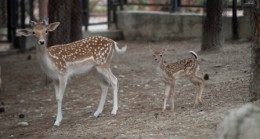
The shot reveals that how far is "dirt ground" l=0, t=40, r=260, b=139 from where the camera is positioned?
22.8ft

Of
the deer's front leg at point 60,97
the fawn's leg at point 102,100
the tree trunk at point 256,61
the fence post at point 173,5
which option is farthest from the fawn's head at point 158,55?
the fence post at point 173,5

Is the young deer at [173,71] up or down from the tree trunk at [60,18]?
down

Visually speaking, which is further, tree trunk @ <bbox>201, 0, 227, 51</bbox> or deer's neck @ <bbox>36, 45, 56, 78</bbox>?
tree trunk @ <bbox>201, 0, 227, 51</bbox>

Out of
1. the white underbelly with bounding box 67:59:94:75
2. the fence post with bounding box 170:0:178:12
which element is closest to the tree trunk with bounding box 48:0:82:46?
the white underbelly with bounding box 67:59:94:75

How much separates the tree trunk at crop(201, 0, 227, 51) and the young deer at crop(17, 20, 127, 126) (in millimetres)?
4669

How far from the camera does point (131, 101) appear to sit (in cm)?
919

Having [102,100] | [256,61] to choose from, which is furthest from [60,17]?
[256,61]

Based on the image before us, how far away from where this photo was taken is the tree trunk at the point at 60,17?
10.8 metres

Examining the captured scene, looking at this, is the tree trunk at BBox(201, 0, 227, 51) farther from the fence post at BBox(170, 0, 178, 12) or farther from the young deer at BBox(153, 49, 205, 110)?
the young deer at BBox(153, 49, 205, 110)

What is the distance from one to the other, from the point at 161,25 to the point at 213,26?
3.98 m

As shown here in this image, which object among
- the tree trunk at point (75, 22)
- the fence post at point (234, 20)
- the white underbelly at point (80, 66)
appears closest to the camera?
the white underbelly at point (80, 66)

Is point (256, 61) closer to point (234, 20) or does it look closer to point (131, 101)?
point (131, 101)

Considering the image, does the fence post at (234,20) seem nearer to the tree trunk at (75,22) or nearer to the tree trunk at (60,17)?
the tree trunk at (75,22)

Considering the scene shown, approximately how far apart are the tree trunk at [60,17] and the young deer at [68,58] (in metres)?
2.46
